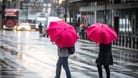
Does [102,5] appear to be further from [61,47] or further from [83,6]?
[61,47]

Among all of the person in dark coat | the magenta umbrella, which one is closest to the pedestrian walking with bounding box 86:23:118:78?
the person in dark coat

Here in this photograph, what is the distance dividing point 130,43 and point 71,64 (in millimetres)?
17917

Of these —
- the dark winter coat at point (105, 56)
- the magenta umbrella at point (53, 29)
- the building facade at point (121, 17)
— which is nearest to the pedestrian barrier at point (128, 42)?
the building facade at point (121, 17)

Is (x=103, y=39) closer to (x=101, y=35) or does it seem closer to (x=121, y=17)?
(x=101, y=35)

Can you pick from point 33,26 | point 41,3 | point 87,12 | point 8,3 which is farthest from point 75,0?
point 41,3

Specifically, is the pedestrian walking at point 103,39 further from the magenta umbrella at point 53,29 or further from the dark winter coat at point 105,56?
the magenta umbrella at point 53,29

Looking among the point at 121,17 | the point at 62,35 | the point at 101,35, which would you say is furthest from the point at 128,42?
the point at 62,35

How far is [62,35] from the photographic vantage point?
46.5 feet

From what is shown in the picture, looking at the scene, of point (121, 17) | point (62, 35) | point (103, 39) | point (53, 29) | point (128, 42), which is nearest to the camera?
point (62, 35)

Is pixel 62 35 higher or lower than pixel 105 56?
higher

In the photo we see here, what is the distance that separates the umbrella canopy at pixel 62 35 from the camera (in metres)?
14.1

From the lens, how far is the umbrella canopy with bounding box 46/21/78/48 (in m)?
14.1

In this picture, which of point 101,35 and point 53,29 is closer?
point 53,29

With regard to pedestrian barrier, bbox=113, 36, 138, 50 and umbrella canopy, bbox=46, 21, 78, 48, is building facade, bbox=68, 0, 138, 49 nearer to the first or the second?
pedestrian barrier, bbox=113, 36, 138, 50
